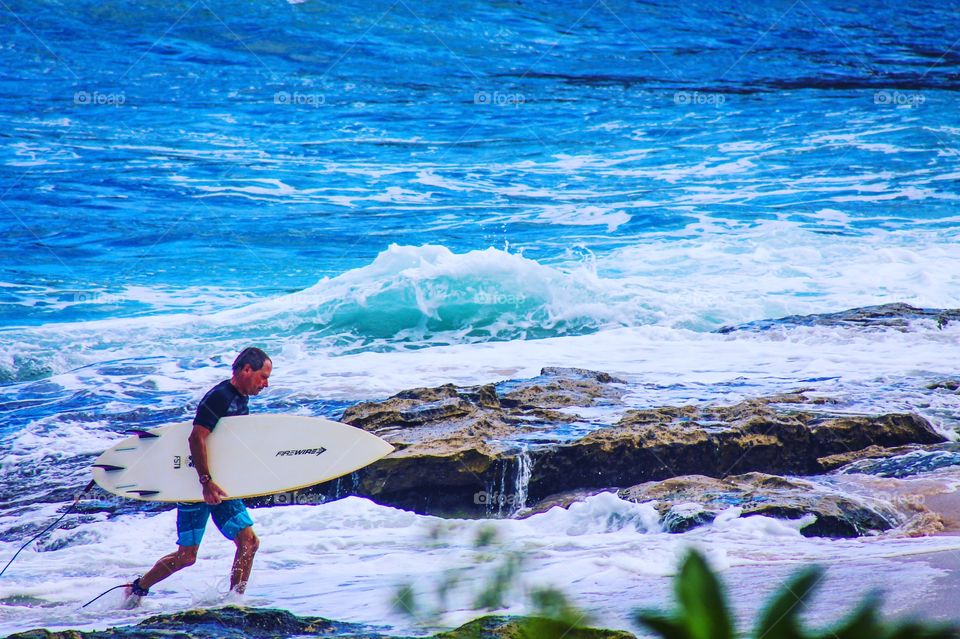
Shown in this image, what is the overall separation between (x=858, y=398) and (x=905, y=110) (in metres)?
19.9

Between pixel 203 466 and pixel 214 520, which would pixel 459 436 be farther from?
pixel 203 466

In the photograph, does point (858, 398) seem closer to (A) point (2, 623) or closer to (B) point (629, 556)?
(B) point (629, 556)

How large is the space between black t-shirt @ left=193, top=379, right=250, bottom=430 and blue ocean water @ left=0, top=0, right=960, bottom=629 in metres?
2.04

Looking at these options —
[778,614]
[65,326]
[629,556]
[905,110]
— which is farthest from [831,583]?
[905,110]

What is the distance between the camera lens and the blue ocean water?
9242mm

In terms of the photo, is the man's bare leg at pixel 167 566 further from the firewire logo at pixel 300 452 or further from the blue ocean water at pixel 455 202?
the blue ocean water at pixel 455 202

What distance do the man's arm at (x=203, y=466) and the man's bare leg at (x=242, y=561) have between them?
22 centimetres

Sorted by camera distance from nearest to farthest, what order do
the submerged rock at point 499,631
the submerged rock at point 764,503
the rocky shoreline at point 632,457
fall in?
the submerged rock at point 499,631 < the submerged rock at point 764,503 < the rocky shoreline at point 632,457

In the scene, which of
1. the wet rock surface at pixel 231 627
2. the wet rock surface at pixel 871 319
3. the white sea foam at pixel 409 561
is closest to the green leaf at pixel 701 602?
the wet rock surface at pixel 231 627

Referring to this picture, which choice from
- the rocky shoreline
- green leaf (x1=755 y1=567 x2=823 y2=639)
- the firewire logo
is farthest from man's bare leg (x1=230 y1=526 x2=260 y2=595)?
green leaf (x1=755 y1=567 x2=823 y2=639)

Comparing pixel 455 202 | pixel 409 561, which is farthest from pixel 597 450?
pixel 455 202

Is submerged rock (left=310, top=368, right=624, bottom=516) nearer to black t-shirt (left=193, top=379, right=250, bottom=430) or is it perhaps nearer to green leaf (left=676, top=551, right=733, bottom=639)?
black t-shirt (left=193, top=379, right=250, bottom=430)

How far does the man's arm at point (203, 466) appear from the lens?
457 cm

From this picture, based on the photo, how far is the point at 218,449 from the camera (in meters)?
4.77
